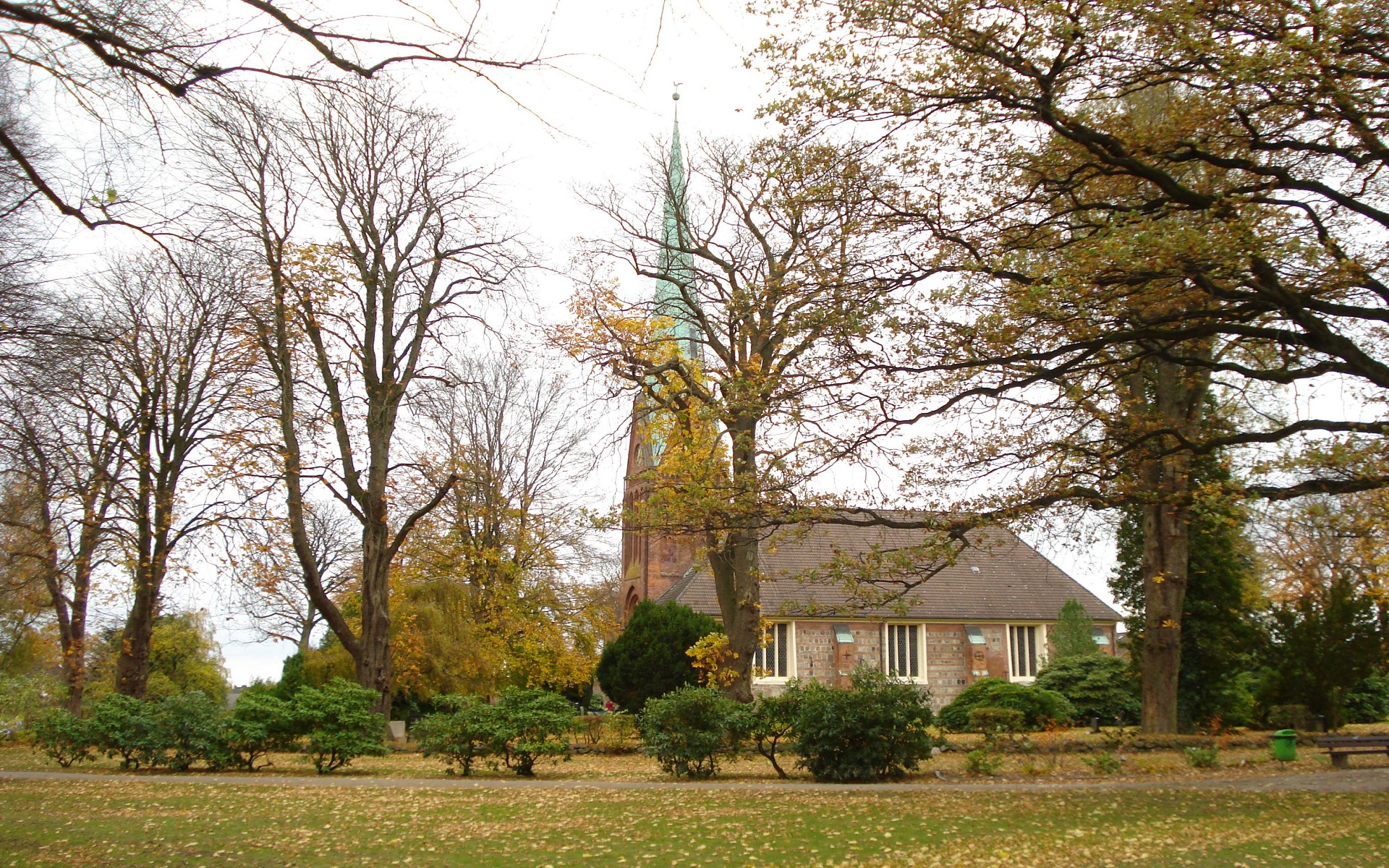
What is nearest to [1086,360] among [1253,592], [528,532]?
[1253,592]

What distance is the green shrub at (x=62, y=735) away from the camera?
50.2 feet

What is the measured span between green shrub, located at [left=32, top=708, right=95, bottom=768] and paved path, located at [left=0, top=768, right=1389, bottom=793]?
2.53 ft

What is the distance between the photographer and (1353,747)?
15.8m

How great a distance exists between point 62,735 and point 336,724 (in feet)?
14.3

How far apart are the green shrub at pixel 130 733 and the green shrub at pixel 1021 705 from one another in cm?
1767

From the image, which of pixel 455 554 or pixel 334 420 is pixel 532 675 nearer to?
pixel 455 554

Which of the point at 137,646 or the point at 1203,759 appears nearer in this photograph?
the point at 1203,759

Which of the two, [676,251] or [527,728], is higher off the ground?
[676,251]

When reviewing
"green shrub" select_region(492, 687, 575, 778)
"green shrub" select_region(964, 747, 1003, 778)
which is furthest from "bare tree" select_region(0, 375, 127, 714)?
"green shrub" select_region(964, 747, 1003, 778)

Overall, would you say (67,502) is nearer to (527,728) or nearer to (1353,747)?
(527,728)

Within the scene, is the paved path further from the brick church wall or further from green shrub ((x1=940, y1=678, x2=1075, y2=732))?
the brick church wall


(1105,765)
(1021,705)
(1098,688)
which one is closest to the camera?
(1105,765)

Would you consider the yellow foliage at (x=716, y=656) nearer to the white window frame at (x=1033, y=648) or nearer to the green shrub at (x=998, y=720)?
the green shrub at (x=998, y=720)

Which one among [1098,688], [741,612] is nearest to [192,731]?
[741,612]
